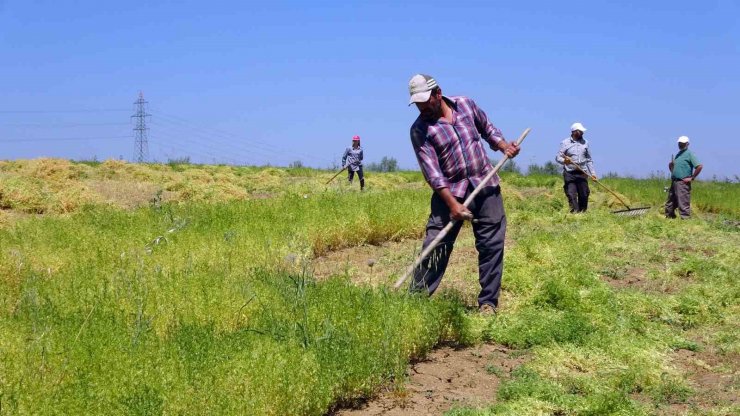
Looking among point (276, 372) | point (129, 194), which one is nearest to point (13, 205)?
point (129, 194)

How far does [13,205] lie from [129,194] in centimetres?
390

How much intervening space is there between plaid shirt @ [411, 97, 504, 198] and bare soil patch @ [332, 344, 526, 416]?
4.32 ft

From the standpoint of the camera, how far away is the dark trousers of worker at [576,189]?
14.5 m

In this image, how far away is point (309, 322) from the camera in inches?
209

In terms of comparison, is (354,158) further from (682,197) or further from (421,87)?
(421,87)

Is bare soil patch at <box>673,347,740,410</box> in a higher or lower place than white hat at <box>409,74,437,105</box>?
lower

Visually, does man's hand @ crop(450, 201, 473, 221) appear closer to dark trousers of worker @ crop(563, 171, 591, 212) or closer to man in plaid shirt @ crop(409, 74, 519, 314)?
man in plaid shirt @ crop(409, 74, 519, 314)

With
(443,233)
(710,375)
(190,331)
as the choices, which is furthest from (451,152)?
(190,331)

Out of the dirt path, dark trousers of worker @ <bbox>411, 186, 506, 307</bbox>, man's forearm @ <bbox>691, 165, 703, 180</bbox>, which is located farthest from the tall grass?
man's forearm @ <bbox>691, 165, 703, 180</bbox>

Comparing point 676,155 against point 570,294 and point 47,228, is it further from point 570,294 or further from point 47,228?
point 47,228

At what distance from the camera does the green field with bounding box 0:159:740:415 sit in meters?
4.19

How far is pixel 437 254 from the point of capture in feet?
21.5

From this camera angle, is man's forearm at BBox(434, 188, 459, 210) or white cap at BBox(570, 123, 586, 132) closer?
man's forearm at BBox(434, 188, 459, 210)

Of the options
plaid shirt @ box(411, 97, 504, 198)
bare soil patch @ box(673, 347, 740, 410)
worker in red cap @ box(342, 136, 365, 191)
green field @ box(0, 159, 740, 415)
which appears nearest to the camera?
green field @ box(0, 159, 740, 415)
